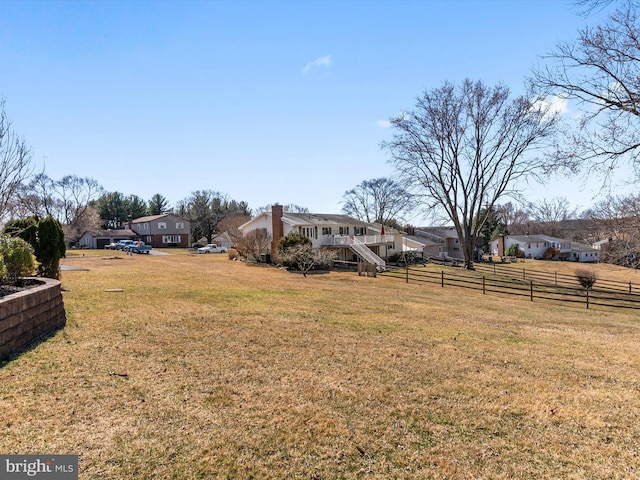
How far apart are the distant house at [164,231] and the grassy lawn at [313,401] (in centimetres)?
5718

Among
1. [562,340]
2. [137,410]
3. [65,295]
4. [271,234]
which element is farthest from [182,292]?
[271,234]

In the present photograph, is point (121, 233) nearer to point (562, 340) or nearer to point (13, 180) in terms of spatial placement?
point (13, 180)

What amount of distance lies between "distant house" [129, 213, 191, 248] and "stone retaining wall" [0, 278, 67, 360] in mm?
58236

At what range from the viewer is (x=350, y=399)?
5141 mm

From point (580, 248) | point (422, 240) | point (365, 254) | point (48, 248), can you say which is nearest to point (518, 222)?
point (580, 248)

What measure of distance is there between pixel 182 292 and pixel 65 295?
3.43m

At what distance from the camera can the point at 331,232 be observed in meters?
38.0

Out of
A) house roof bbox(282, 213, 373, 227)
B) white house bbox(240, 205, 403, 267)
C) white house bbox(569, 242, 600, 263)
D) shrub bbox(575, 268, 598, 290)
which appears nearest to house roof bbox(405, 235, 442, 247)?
white house bbox(240, 205, 403, 267)

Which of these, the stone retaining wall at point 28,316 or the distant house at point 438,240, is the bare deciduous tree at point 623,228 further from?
the distant house at point 438,240

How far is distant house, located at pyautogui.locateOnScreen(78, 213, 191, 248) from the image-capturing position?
59.8 m

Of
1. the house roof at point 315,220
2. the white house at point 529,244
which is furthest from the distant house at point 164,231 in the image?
the white house at point 529,244

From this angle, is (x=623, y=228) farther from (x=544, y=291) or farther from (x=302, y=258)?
(x=302, y=258)

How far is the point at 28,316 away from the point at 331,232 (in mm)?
32215

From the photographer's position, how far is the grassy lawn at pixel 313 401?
12.3 feet
